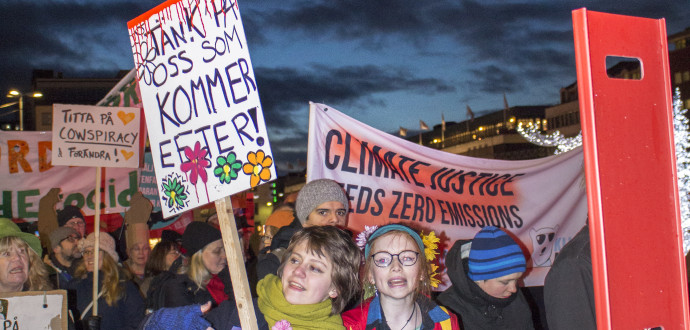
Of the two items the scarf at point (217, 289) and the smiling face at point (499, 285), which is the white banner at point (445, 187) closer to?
the scarf at point (217, 289)

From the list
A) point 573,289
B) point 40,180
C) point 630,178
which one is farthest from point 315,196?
point 40,180

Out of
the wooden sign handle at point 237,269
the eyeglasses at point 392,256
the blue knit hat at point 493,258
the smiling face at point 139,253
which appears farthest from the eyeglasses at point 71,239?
the blue knit hat at point 493,258

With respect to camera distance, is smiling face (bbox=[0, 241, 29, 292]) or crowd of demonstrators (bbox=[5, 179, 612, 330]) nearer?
crowd of demonstrators (bbox=[5, 179, 612, 330])

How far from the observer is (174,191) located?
11.2 ft

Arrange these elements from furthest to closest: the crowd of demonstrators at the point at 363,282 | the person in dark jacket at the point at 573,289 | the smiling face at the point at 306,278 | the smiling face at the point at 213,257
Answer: the smiling face at the point at 213,257 < the smiling face at the point at 306,278 < the crowd of demonstrators at the point at 363,282 < the person in dark jacket at the point at 573,289

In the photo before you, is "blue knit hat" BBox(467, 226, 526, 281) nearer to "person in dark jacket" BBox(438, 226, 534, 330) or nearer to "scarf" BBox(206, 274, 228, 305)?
"person in dark jacket" BBox(438, 226, 534, 330)

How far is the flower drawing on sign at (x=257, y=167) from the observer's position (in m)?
3.05

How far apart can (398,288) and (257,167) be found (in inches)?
37.6

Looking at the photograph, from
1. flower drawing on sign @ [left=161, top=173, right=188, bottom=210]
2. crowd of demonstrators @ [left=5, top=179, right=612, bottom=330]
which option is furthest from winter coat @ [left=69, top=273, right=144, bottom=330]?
flower drawing on sign @ [left=161, top=173, right=188, bottom=210]

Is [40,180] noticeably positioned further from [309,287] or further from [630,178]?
[630,178]

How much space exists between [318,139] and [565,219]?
3.10m

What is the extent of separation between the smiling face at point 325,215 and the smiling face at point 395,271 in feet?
3.69

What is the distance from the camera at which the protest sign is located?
13.0 feet

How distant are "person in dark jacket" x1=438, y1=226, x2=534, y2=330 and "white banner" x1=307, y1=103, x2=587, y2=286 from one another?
2.53m
